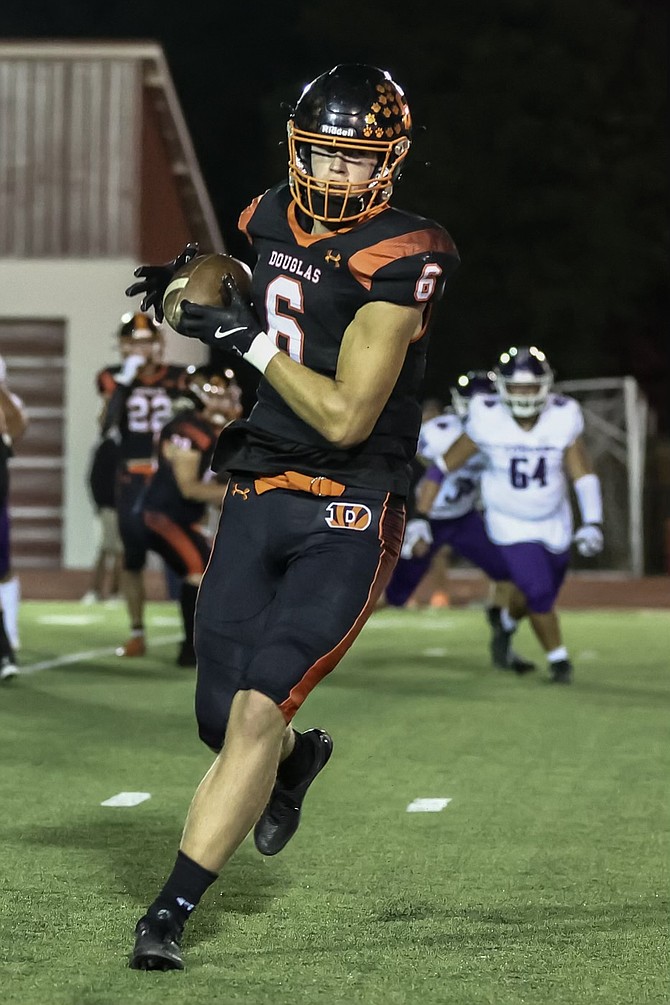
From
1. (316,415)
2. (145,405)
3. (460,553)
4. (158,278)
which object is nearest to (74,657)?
(145,405)

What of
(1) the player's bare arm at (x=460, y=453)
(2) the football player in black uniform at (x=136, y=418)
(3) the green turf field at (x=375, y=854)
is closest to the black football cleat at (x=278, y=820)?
(3) the green turf field at (x=375, y=854)

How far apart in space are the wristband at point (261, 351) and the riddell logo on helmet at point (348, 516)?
37 centimetres

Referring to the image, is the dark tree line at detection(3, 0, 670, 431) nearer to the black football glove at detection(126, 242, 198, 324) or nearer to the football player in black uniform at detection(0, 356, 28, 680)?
the football player in black uniform at detection(0, 356, 28, 680)

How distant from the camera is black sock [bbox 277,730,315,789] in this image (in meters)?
4.70

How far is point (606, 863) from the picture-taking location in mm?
5145

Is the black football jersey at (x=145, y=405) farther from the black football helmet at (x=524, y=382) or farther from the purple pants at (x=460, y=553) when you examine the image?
the black football helmet at (x=524, y=382)

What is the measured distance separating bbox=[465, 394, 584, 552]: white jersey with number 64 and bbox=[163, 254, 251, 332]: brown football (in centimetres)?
594

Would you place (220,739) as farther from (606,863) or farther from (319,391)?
(606,863)

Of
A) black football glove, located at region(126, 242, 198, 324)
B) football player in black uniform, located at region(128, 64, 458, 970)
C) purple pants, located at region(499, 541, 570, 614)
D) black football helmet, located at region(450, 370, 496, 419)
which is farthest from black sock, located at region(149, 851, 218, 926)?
black football helmet, located at region(450, 370, 496, 419)

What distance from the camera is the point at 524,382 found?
1025 centimetres

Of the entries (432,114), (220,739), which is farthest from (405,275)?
(432,114)

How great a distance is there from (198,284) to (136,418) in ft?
25.7

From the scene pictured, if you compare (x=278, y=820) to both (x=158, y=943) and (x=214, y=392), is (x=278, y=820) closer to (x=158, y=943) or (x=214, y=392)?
(x=158, y=943)

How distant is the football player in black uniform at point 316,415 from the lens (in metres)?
4.11
